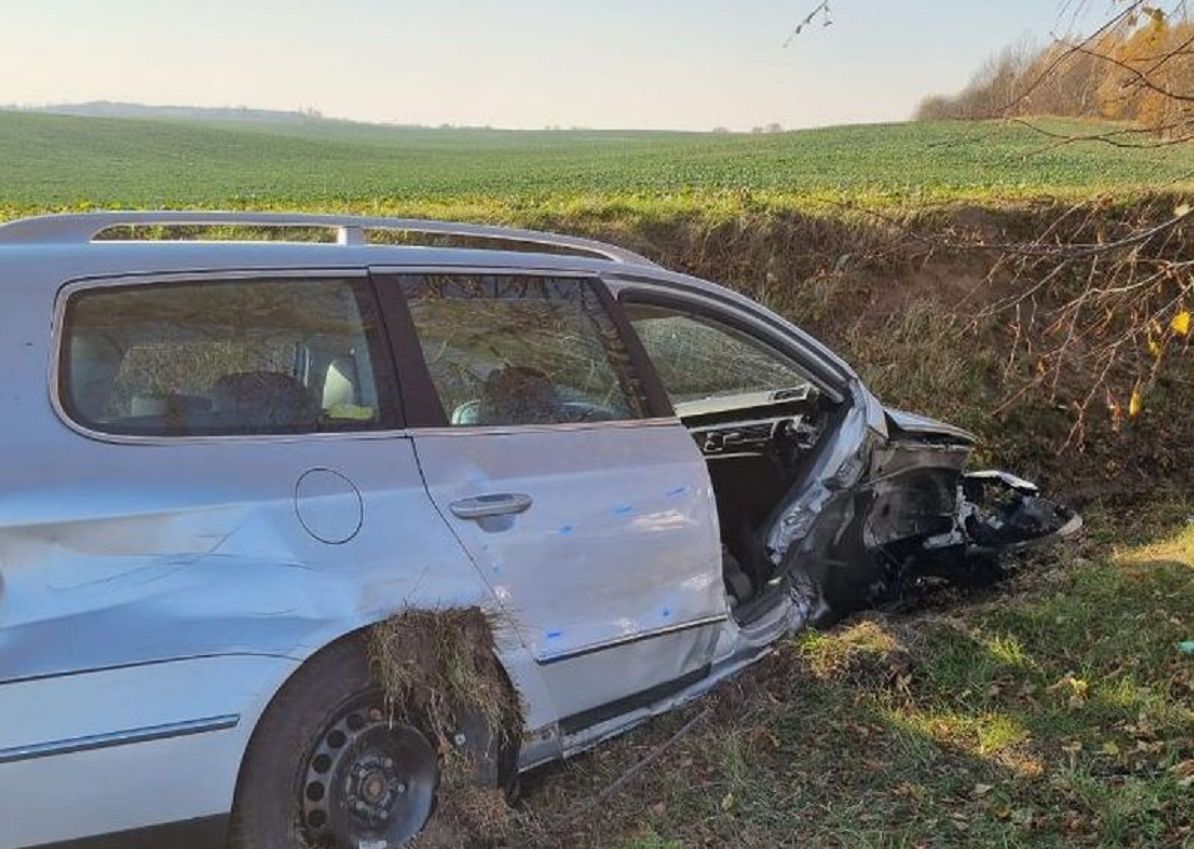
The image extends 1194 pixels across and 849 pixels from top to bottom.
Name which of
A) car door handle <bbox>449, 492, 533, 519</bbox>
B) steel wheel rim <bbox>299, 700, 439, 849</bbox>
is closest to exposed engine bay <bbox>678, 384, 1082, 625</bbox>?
car door handle <bbox>449, 492, 533, 519</bbox>

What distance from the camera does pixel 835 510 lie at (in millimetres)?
4727

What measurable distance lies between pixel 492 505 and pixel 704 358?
2472mm

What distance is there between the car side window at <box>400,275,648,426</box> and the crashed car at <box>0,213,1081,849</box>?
0.03ft

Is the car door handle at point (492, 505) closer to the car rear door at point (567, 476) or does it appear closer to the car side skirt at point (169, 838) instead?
the car rear door at point (567, 476)

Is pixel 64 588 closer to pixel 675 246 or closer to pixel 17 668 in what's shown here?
pixel 17 668

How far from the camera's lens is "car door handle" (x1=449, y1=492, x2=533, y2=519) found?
3.09 meters

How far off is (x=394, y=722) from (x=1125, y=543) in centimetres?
525

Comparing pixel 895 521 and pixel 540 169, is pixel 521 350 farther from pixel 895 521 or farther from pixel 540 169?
pixel 540 169

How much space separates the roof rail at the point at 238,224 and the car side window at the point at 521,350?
0.93 ft

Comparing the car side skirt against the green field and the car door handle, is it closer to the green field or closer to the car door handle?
the car door handle

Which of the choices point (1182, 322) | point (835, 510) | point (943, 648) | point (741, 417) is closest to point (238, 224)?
point (741, 417)

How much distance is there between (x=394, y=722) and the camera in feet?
9.79

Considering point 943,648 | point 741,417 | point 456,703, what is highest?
point 741,417

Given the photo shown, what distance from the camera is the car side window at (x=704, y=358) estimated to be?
14.0ft
